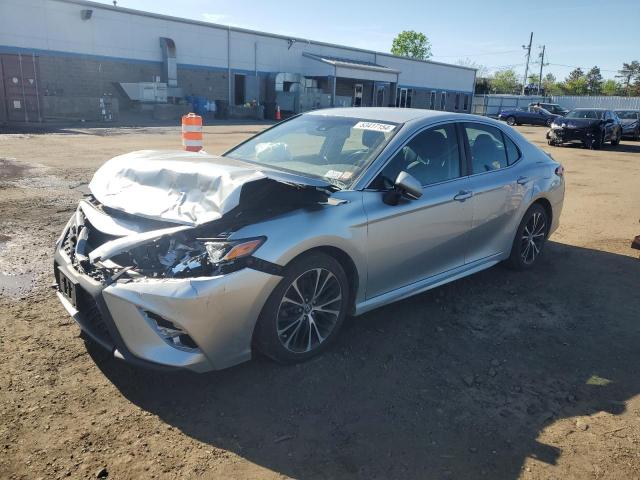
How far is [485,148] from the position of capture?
16.2ft

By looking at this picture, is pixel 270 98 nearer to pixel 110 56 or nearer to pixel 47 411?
pixel 110 56

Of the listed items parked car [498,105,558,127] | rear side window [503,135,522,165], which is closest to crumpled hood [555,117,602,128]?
parked car [498,105,558,127]

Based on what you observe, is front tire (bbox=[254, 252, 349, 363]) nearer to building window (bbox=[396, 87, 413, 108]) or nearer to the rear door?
the rear door

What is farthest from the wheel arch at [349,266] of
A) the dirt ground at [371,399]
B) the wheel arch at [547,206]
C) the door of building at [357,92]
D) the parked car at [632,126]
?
the door of building at [357,92]

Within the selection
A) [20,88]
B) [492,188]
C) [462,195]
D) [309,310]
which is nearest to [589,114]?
[492,188]

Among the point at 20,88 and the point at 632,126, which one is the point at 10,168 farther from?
the point at 632,126

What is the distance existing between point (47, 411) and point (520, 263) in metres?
4.50

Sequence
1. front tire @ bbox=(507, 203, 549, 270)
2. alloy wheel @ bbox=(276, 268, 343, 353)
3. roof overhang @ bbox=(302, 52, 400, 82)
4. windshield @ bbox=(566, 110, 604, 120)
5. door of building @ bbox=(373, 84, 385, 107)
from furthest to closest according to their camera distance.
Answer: door of building @ bbox=(373, 84, 385, 107)
roof overhang @ bbox=(302, 52, 400, 82)
windshield @ bbox=(566, 110, 604, 120)
front tire @ bbox=(507, 203, 549, 270)
alloy wheel @ bbox=(276, 268, 343, 353)

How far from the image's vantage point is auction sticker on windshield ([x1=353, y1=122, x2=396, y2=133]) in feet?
13.8

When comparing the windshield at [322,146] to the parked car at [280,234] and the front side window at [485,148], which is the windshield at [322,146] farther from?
the front side window at [485,148]

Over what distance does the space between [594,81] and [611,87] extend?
9.72 m

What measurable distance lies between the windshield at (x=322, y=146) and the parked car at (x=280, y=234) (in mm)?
16

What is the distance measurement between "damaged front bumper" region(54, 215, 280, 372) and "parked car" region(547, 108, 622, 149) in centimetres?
2193

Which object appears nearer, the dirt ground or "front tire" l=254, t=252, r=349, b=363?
the dirt ground
